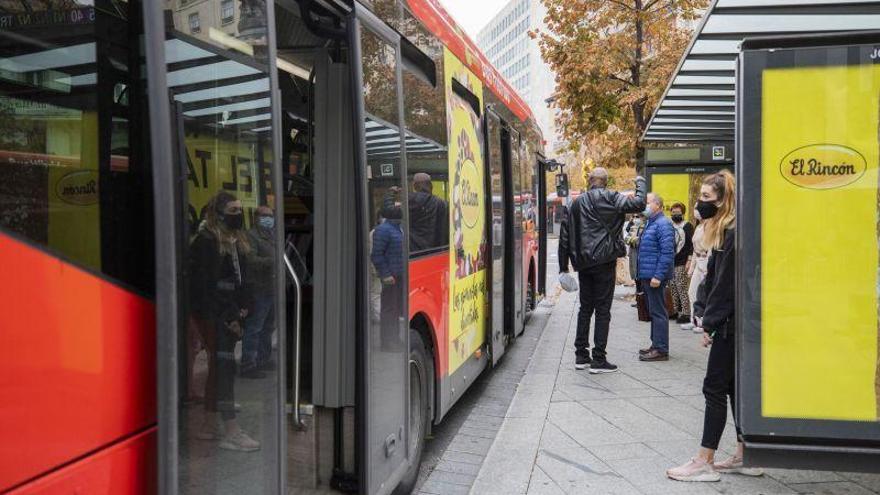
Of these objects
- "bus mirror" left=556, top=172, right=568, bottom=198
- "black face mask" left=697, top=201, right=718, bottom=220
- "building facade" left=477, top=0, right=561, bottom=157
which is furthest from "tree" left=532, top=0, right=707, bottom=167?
"building facade" left=477, top=0, right=561, bottom=157

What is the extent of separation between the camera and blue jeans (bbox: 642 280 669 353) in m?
8.11

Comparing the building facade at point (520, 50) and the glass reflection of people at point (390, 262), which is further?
the building facade at point (520, 50)

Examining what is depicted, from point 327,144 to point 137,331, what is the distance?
1704mm

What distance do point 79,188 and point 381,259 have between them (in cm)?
192

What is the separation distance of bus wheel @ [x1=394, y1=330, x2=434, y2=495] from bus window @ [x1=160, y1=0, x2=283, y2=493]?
1.96m

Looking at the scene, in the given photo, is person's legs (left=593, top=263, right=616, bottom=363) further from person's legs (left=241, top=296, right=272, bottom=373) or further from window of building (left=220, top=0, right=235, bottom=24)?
window of building (left=220, top=0, right=235, bottom=24)

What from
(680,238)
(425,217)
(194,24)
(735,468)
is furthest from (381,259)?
(680,238)

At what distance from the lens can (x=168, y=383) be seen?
6.64ft

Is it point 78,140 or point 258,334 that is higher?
point 78,140

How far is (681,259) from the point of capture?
35.5 ft

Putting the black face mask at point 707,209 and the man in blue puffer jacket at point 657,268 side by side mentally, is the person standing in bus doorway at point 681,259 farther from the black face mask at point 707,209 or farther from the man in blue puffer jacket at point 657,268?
the black face mask at point 707,209

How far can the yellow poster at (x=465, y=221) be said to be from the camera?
5.39 meters

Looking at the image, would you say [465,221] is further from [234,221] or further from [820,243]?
[234,221]

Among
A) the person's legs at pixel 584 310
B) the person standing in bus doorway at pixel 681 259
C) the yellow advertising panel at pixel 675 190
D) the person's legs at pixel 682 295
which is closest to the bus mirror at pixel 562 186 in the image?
the yellow advertising panel at pixel 675 190
